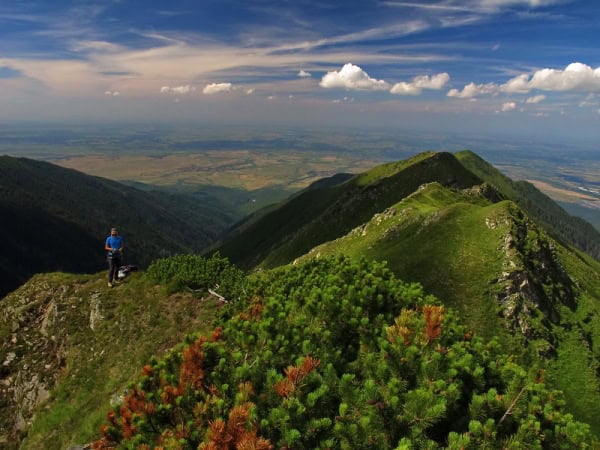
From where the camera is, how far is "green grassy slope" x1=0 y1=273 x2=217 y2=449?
2161 cm

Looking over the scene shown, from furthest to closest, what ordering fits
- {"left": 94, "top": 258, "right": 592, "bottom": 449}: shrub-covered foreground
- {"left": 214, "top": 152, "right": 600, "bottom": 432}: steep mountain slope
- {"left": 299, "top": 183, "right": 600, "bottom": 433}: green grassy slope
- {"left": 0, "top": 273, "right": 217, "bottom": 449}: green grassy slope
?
1. {"left": 214, "top": 152, "right": 600, "bottom": 432}: steep mountain slope
2. {"left": 299, "top": 183, "right": 600, "bottom": 433}: green grassy slope
3. {"left": 0, "top": 273, "right": 217, "bottom": 449}: green grassy slope
4. {"left": 94, "top": 258, "right": 592, "bottom": 449}: shrub-covered foreground

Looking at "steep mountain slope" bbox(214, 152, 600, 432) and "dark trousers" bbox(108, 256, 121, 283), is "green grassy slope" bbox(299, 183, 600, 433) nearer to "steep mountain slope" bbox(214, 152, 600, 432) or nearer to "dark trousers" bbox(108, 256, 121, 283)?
"steep mountain slope" bbox(214, 152, 600, 432)

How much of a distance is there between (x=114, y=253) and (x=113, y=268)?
1796mm

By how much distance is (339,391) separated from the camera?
360 inches

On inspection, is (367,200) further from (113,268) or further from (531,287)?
(113,268)

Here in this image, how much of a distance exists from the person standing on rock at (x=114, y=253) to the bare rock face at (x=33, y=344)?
191 cm

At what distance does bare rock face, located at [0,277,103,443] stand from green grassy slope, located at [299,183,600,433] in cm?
3071

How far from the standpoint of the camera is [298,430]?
27.6 ft

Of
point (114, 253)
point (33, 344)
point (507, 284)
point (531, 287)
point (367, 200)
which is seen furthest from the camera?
point (367, 200)

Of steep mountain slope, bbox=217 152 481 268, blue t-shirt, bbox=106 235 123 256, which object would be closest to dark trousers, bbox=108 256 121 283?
blue t-shirt, bbox=106 235 123 256

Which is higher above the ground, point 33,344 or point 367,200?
point 367,200

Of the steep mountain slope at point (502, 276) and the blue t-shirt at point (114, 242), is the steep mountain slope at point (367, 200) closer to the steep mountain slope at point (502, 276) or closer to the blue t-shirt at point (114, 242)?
the steep mountain slope at point (502, 276)

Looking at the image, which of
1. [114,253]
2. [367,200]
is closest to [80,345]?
[114,253]

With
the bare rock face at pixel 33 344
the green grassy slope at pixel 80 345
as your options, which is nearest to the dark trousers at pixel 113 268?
Result: the green grassy slope at pixel 80 345
